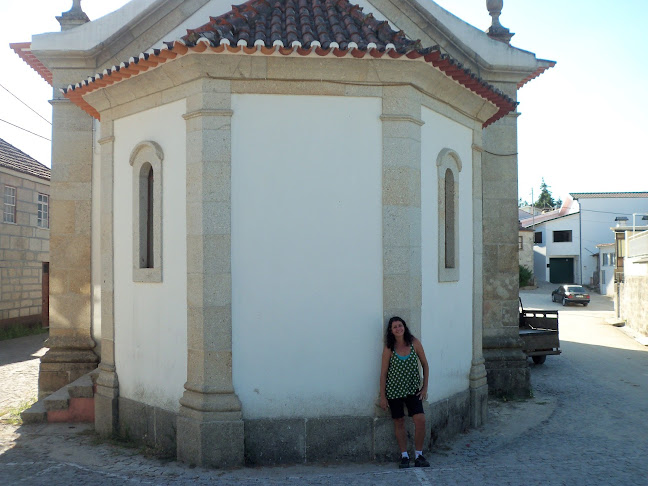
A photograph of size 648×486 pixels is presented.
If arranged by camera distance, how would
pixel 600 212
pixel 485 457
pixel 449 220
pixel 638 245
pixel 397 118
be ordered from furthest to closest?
pixel 600 212, pixel 638 245, pixel 449 220, pixel 485 457, pixel 397 118

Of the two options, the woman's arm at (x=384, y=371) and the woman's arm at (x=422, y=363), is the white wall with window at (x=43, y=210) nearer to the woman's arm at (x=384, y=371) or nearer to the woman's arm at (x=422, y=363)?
the woman's arm at (x=384, y=371)

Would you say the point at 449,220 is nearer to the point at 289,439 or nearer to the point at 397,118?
the point at 397,118

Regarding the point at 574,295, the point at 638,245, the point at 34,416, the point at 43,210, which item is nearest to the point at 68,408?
the point at 34,416

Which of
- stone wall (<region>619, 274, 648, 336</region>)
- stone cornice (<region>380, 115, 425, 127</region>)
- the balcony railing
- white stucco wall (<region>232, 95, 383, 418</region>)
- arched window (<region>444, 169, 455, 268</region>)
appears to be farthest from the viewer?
the balcony railing

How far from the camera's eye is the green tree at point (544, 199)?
91125 millimetres

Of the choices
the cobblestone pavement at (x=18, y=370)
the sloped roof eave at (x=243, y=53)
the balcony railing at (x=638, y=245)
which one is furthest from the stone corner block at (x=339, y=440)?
the balcony railing at (x=638, y=245)

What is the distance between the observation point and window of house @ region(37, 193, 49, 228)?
20969 mm

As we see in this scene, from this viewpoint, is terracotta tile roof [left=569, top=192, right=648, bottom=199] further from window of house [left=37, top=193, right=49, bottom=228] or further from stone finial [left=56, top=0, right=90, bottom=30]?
stone finial [left=56, top=0, right=90, bottom=30]

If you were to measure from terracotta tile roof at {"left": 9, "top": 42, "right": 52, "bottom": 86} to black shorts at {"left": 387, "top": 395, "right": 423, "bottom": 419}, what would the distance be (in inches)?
314

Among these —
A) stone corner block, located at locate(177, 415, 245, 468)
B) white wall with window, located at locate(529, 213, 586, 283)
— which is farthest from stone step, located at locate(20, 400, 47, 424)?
white wall with window, located at locate(529, 213, 586, 283)

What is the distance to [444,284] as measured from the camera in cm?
771

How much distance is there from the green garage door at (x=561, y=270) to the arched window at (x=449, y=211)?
47.5 m

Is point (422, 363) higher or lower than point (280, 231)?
lower

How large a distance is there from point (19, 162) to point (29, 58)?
421 inches
